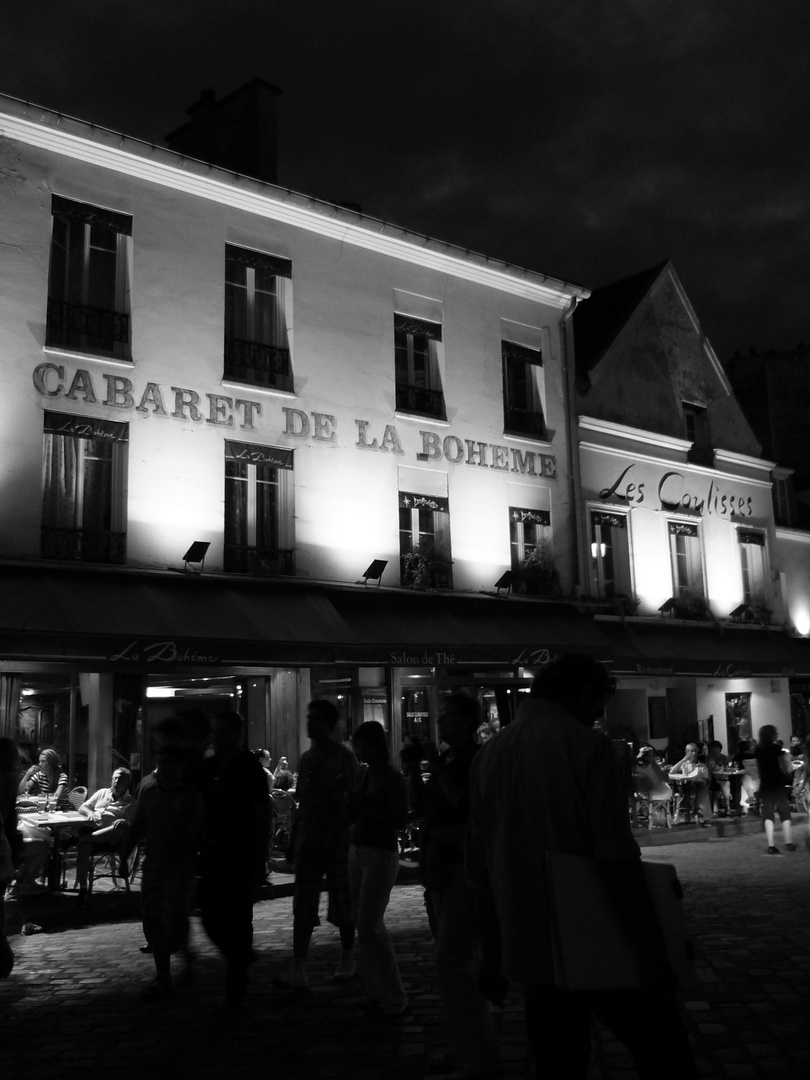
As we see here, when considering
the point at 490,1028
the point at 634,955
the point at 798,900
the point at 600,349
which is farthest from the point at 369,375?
the point at 634,955

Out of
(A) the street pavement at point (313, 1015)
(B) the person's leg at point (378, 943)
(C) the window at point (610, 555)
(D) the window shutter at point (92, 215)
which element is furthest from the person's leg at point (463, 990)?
(C) the window at point (610, 555)

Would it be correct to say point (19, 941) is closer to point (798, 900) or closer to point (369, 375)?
point (798, 900)

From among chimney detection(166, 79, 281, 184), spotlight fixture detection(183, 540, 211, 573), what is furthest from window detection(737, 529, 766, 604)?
spotlight fixture detection(183, 540, 211, 573)

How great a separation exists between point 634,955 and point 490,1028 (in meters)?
2.01

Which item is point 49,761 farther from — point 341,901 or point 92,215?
point 341,901

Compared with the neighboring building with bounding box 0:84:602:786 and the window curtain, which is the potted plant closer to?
the neighboring building with bounding box 0:84:602:786

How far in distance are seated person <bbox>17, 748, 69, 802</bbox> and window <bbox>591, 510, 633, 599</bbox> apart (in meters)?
10.7

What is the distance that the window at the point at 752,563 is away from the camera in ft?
80.2

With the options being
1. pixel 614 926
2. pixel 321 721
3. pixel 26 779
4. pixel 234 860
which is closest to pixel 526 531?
pixel 26 779

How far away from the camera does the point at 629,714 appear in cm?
2239

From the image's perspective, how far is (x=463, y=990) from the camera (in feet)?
15.4

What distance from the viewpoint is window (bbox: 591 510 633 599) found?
2098 centimetres

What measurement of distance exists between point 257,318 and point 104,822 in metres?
8.63

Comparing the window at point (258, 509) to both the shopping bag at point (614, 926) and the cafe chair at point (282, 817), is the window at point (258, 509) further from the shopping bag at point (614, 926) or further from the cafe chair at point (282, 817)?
the shopping bag at point (614, 926)
